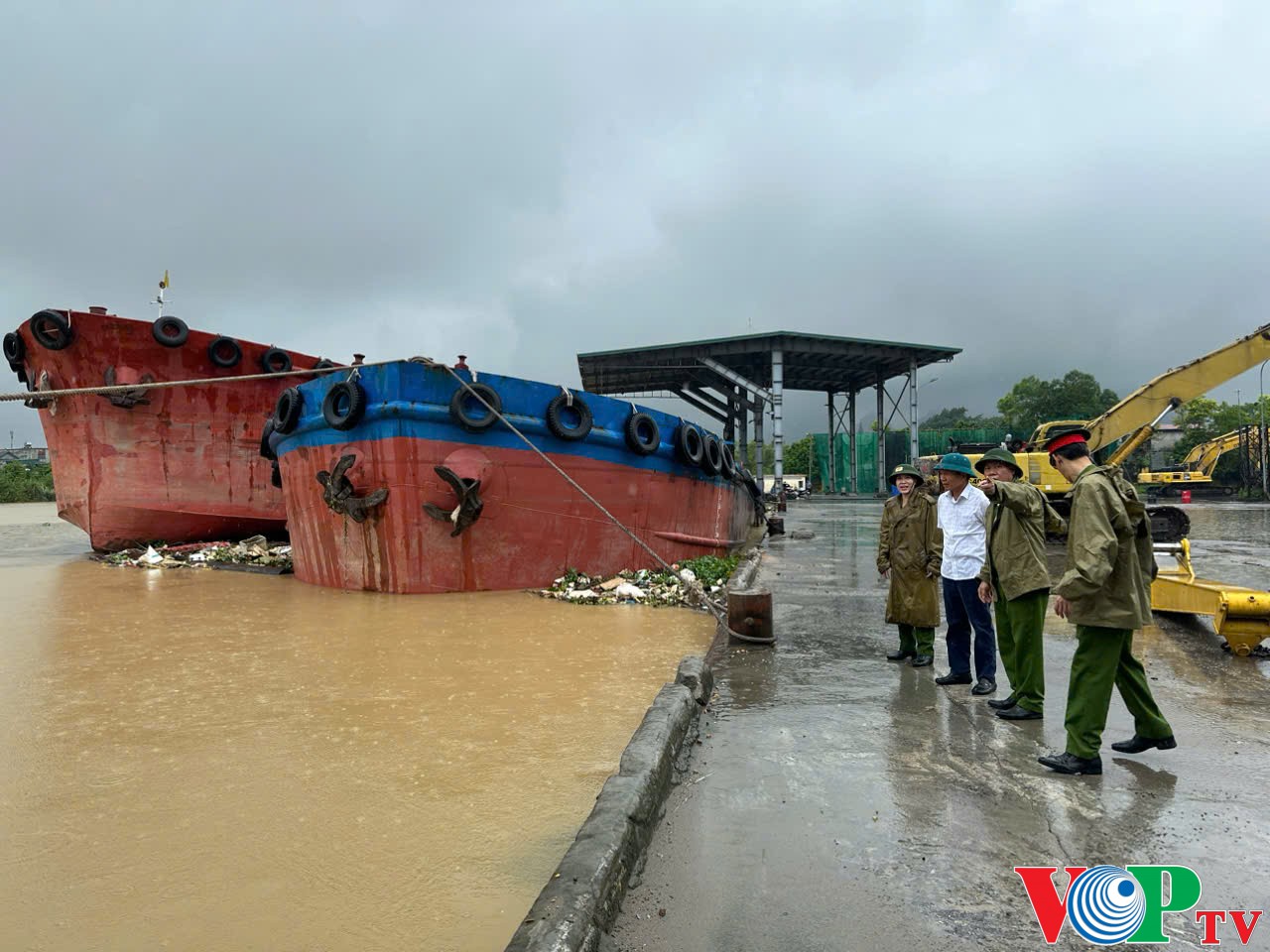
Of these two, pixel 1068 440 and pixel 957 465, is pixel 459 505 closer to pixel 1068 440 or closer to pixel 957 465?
pixel 957 465

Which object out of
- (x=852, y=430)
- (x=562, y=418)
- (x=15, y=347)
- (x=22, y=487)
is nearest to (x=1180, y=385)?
(x=562, y=418)

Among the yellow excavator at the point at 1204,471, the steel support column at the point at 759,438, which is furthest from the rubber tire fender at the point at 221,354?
the yellow excavator at the point at 1204,471

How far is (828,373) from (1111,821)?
30525 millimetres

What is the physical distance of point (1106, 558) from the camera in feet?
9.24

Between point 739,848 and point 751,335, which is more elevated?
point 751,335

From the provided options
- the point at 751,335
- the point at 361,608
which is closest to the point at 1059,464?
the point at 361,608

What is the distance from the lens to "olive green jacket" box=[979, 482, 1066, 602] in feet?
11.6

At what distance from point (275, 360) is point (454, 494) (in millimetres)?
7536

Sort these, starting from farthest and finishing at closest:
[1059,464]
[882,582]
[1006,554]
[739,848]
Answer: [882,582]
[1006,554]
[1059,464]
[739,848]

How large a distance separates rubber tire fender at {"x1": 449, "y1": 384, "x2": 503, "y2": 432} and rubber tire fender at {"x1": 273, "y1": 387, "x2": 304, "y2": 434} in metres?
2.69

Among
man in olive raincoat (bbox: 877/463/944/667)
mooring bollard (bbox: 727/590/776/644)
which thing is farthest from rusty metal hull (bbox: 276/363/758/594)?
man in olive raincoat (bbox: 877/463/944/667)

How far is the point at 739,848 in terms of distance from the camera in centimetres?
236

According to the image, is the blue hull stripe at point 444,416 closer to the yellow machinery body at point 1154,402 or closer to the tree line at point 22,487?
the yellow machinery body at point 1154,402

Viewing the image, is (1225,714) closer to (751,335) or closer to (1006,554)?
(1006,554)
